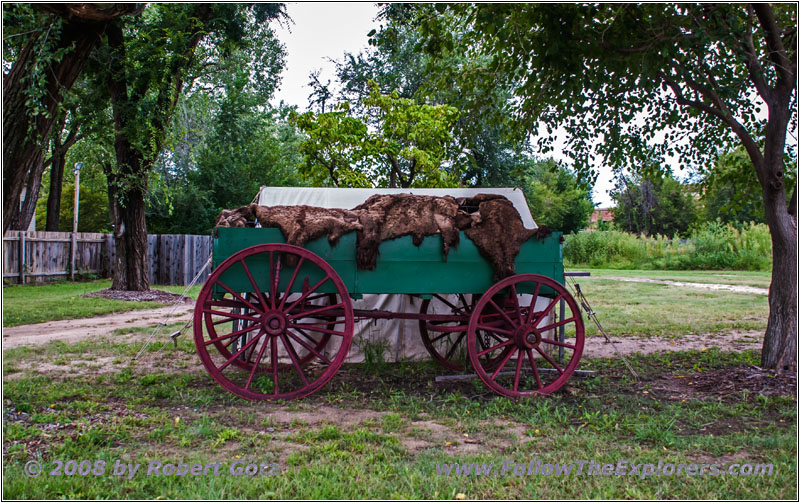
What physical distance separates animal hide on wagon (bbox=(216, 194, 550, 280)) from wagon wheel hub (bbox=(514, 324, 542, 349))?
1.81 feet

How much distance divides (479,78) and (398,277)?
157 inches

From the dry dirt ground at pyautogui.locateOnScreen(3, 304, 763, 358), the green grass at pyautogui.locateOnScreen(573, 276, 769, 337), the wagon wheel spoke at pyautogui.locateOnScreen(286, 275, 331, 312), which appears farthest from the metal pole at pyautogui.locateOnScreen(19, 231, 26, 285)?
the green grass at pyautogui.locateOnScreen(573, 276, 769, 337)

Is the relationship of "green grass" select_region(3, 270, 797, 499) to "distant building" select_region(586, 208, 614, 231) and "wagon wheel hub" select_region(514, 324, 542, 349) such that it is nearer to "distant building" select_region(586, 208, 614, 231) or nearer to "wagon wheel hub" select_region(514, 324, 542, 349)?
"wagon wheel hub" select_region(514, 324, 542, 349)

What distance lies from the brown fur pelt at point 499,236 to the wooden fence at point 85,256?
15.8m

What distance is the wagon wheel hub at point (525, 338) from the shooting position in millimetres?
5938

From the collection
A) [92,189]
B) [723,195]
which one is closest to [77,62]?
Result: [92,189]

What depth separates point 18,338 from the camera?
8742 mm

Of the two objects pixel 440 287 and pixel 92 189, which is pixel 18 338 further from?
pixel 92 189

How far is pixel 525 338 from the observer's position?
5.96 m

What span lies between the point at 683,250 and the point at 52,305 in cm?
2569

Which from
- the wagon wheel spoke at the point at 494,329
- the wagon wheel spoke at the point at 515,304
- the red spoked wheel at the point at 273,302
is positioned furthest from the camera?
the wagon wheel spoke at the point at 515,304

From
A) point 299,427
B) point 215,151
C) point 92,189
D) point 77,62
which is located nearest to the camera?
point 299,427

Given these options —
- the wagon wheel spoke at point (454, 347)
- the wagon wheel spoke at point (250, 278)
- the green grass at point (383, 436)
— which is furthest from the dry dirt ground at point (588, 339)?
the wagon wheel spoke at point (250, 278)

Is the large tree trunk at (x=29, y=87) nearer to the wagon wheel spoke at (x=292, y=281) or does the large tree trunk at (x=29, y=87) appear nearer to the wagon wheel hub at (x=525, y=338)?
the wagon wheel spoke at (x=292, y=281)
